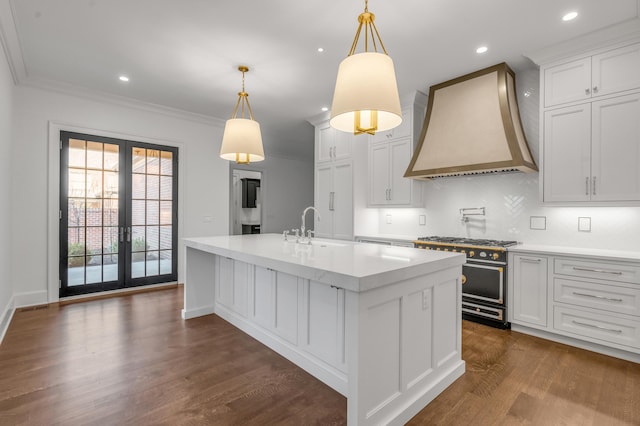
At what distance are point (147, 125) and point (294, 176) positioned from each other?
173 inches

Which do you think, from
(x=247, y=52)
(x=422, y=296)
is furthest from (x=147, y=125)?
(x=422, y=296)

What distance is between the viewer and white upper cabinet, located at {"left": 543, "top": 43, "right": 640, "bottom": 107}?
8.84ft

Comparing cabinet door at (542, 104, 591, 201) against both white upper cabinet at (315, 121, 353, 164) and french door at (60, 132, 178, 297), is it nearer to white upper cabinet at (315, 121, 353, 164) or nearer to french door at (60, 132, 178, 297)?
white upper cabinet at (315, 121, 353, 164)

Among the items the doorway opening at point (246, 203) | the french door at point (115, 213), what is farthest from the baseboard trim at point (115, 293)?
the doorway opening at point (246, 203)

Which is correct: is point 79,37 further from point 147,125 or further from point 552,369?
point 552,369

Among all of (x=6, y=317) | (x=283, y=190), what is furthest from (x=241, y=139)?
(x=283, y=190)

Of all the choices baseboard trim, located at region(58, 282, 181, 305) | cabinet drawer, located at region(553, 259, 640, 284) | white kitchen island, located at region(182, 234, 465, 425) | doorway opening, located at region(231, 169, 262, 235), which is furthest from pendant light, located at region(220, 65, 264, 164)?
doorway opening, located at region(231, 169, 262, 235)

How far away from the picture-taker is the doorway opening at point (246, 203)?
8469 millimetres

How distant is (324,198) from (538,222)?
289cm

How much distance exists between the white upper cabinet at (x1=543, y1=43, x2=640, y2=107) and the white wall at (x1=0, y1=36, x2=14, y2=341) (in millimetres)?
5136

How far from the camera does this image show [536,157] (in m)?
3.45

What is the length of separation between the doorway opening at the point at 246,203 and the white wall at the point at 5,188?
495 cm

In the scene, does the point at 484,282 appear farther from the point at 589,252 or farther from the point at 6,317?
the point at 6,317

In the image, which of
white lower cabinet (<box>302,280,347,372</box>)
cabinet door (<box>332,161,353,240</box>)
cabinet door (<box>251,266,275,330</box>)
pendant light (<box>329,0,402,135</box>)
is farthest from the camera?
cabinet door (<box>332,161,353,240</box>)
